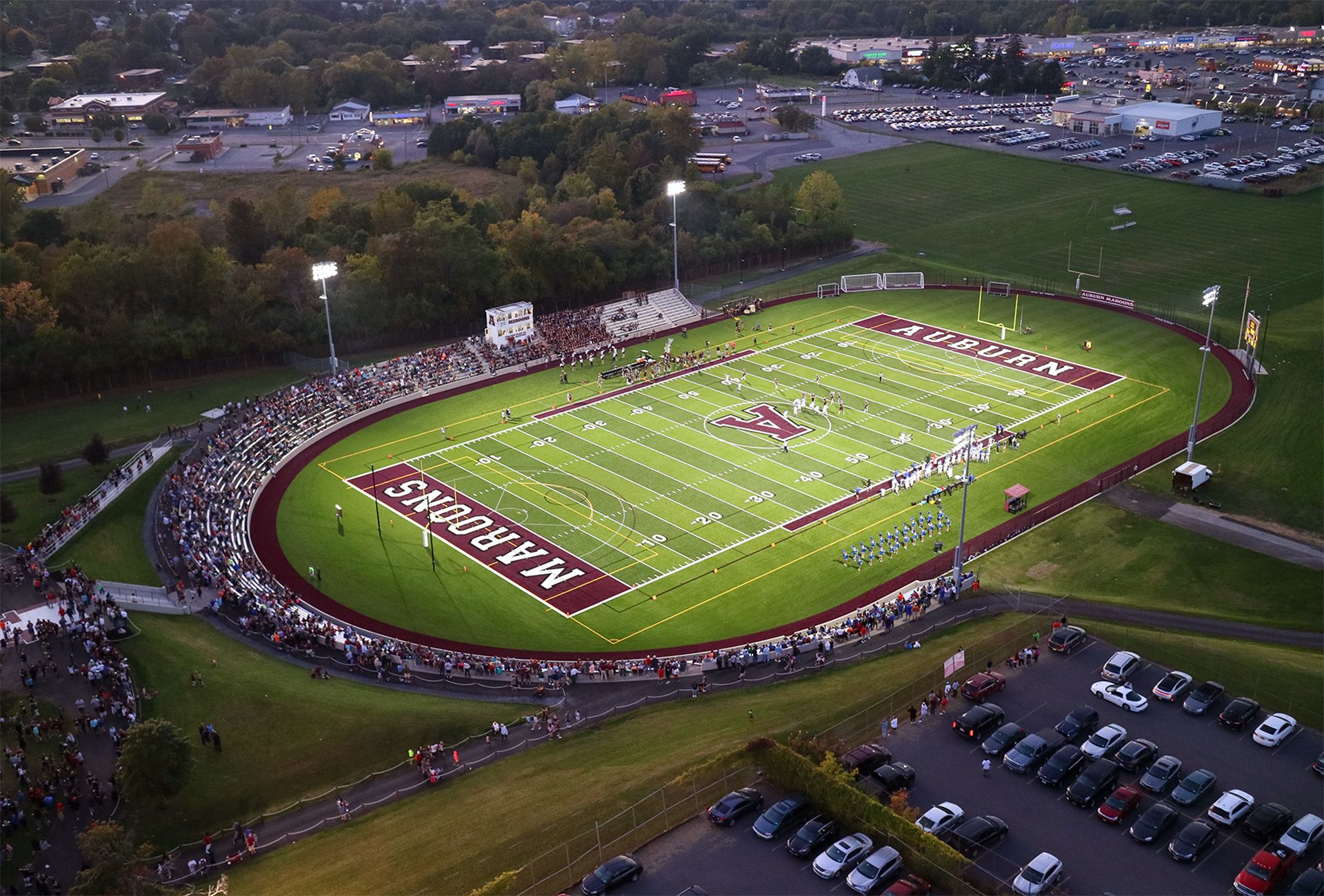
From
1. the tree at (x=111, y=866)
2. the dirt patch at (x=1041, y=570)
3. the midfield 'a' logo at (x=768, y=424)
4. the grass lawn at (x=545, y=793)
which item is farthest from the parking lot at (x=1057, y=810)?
the midfield 'a' logo at (x=768, y=424)

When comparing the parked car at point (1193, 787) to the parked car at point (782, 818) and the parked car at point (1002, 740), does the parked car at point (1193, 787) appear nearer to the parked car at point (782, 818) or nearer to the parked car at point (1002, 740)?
the parked car at point (1002, 740)

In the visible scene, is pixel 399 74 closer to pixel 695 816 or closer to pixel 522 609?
pixel 522 609

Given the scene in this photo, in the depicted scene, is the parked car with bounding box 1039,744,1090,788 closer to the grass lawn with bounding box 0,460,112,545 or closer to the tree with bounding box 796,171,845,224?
the grass lawn with bounding box 0,460,112,545

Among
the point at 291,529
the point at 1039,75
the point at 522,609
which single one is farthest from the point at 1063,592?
the point at 1039,75

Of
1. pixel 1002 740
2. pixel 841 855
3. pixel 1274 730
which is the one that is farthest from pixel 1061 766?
pixel 841 855

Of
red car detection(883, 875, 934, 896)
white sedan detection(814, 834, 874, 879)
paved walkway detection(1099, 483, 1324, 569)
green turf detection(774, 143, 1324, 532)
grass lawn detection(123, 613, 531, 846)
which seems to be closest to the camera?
red car detection(883, 875, 934, 896)

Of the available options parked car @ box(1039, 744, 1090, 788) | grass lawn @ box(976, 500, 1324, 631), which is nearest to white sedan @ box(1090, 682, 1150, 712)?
parked car @ box(1039, 744, 1090, 788)

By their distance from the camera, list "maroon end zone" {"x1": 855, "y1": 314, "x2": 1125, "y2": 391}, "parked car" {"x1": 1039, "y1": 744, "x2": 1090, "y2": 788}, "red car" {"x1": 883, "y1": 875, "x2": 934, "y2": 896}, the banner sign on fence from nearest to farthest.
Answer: "red car" {"x1": 883, "y1": 875, "x2": 934, "y2": 896} < "parked car" {"x1": 1039, "y1": 744, "x2": 1090, "y2": 788} < "maroon end zone" {"x1": 855, "y1": 314, "x2": 1125, "y2": 391} < the banner sign on fence
